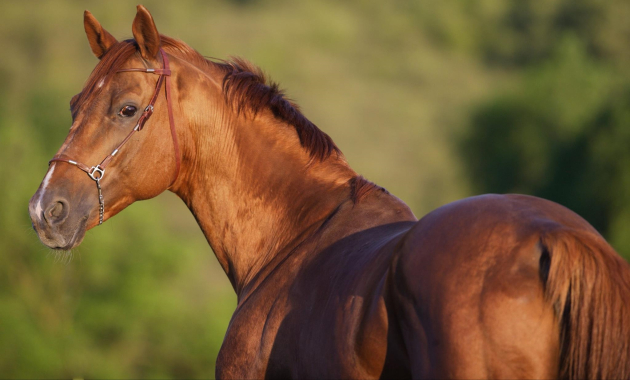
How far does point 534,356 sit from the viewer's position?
2.22m

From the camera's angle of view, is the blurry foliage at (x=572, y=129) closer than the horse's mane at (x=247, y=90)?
No

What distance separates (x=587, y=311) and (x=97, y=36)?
3146mm

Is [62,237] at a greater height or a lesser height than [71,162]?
lesser

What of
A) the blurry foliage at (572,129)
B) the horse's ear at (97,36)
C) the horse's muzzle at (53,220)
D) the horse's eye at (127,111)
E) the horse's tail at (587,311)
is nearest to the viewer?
the horse's tail at (587,311)

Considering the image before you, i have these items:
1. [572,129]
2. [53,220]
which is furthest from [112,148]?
[572,129]

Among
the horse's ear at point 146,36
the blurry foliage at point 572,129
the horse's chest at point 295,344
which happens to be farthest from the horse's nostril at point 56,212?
the blurry foliage at point 572,129

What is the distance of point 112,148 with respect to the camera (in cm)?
352

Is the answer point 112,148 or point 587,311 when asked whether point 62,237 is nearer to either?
point 112,148

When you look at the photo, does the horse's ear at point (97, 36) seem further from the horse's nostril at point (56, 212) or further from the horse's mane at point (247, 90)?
the horse's nostril at point (56, 212)

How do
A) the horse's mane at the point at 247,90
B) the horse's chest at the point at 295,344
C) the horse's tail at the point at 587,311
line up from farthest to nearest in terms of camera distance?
the horse's mane at the point at 247,90 → the horse's chest at the point at 295,344 → the horse's tail at the point at 587,311

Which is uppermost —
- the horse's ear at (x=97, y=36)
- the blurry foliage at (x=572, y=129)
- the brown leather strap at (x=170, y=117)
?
the horse's ear at (x=97, y=36)

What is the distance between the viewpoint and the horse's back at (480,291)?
2227 mm

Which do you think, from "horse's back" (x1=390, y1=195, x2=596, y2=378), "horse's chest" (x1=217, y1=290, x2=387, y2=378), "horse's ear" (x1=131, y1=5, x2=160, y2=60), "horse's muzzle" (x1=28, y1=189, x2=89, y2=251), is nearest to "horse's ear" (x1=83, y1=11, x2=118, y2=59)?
"horse's ear" (x1=131, y1=5, x2=160, y2=60)

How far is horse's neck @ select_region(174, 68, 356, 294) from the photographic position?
12.3ft
